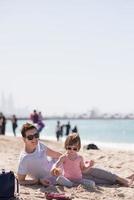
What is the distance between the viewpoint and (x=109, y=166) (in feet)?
34.7

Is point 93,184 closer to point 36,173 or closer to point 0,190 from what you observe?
point 36,173

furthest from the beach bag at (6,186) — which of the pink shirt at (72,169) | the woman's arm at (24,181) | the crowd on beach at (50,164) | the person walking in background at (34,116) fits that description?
the person walking in background at (34,116)

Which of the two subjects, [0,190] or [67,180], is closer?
[0,190]

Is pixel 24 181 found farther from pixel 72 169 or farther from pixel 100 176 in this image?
pixel 100 176

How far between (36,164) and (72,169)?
0.54m

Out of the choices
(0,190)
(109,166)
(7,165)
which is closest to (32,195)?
(0,190)

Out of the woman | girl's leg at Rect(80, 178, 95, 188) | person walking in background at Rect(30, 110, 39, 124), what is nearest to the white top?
the woman

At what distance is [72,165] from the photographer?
762 cm

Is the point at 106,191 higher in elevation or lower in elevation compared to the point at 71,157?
lower

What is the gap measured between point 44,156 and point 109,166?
3.26 metres

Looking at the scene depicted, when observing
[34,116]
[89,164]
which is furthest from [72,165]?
[34,116]

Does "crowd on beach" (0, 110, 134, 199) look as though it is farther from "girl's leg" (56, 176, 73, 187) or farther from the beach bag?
the beach bag

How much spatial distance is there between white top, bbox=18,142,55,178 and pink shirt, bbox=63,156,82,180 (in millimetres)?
238

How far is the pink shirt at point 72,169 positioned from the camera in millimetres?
7609
